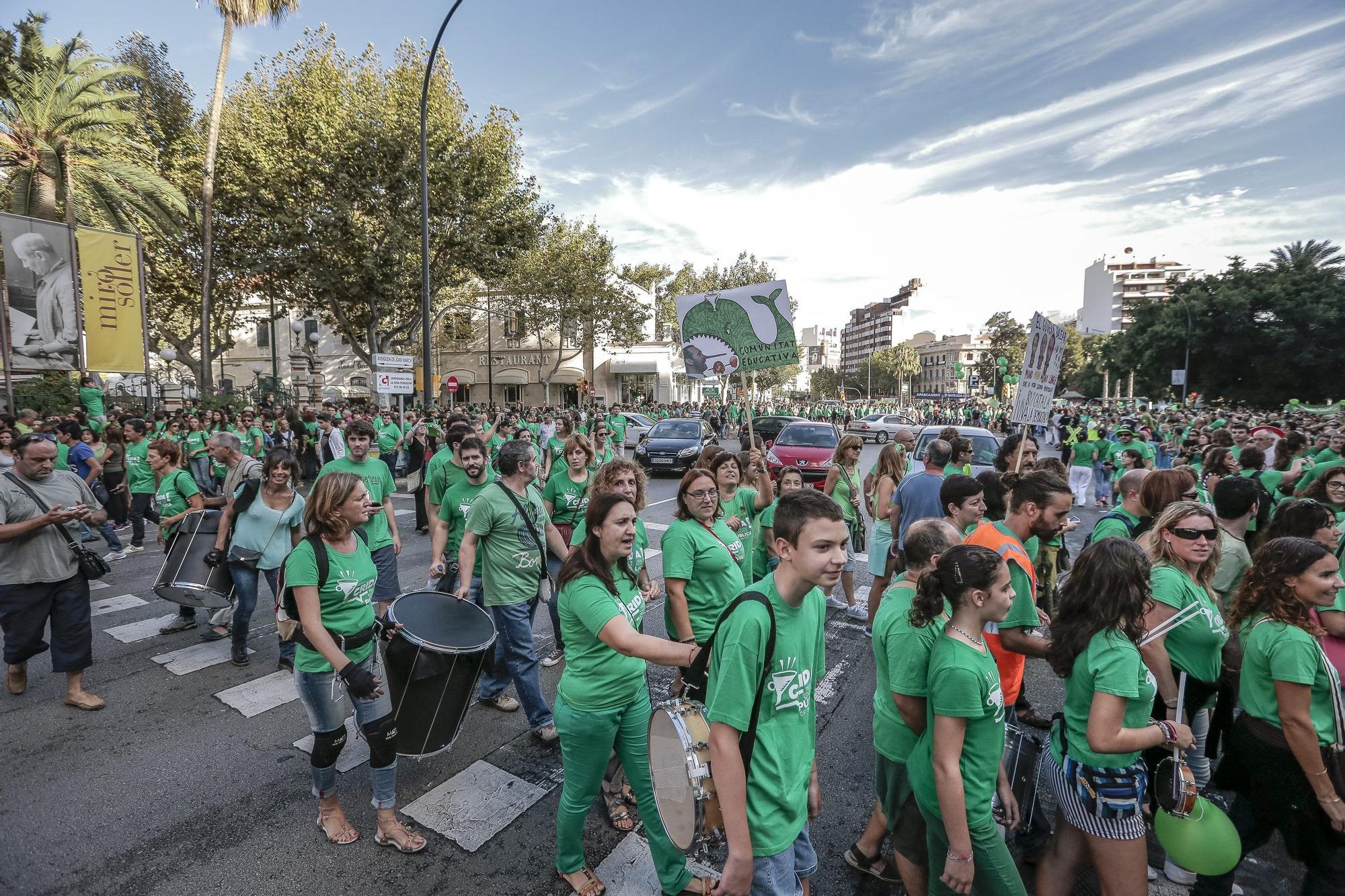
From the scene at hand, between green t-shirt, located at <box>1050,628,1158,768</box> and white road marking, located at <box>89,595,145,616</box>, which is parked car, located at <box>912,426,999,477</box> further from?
white road marking, located at <box>89,595,145,616</box>

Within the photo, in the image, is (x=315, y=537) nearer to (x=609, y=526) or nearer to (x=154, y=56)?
(x=609, y=526)

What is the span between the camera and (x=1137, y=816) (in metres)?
2.28

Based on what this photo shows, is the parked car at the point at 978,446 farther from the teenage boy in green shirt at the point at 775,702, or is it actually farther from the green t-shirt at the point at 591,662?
the teenage boy in green shirt at the point at 775,702

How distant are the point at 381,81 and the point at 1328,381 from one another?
143 ft

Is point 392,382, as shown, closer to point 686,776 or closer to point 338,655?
point 338,655

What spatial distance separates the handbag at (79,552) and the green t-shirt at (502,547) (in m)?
2.92

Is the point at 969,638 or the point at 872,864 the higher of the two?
the point at 969,638

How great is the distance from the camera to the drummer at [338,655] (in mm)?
2986

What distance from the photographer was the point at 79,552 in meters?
4.66

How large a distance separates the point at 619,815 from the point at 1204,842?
97.8 inches

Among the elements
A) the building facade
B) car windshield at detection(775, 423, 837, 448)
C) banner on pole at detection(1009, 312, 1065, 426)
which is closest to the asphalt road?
banner on pole at detection(1009, 312, 1065, 426)

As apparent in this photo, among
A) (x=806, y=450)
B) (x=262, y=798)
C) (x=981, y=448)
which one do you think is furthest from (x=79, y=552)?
(x=981, y=448)

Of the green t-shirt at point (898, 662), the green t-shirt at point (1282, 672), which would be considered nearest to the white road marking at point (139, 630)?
the green t-shirt at point (898, 662)

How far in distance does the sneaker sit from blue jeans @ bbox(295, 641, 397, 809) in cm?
139
